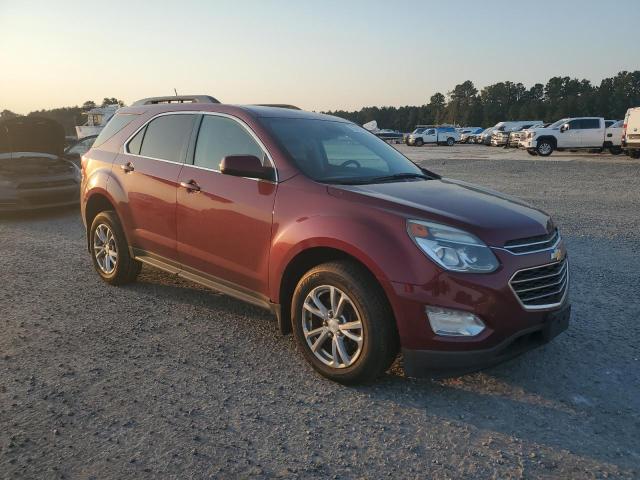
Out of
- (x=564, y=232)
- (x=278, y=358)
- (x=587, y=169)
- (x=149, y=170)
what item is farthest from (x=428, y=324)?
(x=587, y=169)

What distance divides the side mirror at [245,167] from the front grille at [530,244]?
1622 mm

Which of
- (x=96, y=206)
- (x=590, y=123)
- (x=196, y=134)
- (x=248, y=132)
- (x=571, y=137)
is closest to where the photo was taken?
(x=248, y=132)

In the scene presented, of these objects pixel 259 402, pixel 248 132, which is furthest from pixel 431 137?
pixel 259 402

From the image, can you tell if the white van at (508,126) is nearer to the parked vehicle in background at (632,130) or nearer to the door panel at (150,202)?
the parked vehicle in background at (632,130)

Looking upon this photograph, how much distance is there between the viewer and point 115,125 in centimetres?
543

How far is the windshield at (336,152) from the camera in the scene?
3.84 meters

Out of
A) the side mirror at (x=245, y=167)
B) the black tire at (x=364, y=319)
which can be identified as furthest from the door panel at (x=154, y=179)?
the black tire at (x=364, y=319)

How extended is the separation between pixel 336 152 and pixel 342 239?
4.31 ft

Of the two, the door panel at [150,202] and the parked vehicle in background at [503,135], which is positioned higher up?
the parked vehicle in background at [503,135]

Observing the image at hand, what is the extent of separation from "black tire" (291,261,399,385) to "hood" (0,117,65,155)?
10756mm

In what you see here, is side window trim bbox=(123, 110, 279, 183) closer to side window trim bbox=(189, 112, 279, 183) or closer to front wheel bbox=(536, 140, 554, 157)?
side window trim bbox=(189, 112, 279, 183)

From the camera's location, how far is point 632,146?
2164 centimetres

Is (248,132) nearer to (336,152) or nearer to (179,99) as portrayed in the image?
(336,152)

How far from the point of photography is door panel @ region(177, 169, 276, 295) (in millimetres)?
3705
